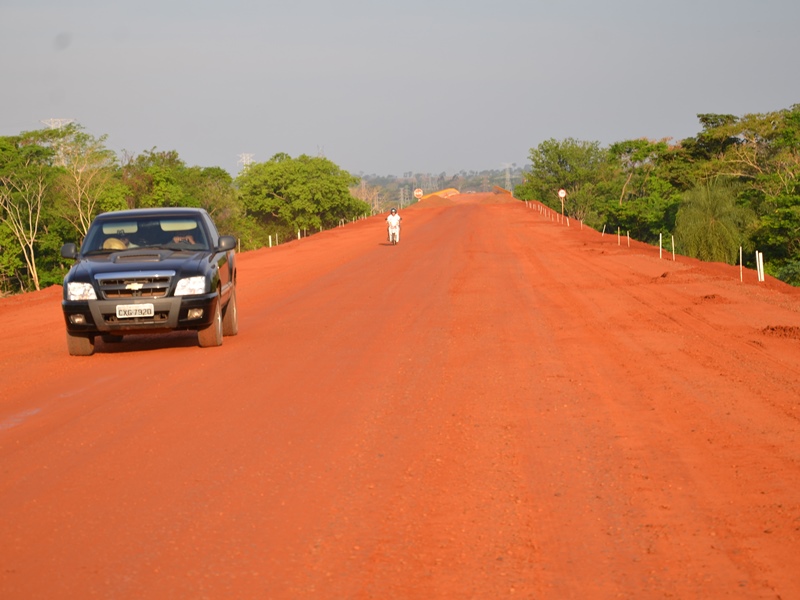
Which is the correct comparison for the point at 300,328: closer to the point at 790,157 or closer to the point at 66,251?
the point at 66,251

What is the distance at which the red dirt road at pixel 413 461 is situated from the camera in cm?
493

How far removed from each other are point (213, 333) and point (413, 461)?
628cm

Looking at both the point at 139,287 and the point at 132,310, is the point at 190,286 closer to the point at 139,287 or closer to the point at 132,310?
the point at 139,287

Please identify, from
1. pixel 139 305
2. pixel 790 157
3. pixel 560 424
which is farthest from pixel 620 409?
pixel 790 157

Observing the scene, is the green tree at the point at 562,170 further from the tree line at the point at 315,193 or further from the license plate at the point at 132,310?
the license plate at the point at 132,310

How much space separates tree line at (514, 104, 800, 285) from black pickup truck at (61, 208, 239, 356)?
33103 millimetres

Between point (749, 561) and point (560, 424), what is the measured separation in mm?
3147

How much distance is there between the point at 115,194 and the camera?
72.9m

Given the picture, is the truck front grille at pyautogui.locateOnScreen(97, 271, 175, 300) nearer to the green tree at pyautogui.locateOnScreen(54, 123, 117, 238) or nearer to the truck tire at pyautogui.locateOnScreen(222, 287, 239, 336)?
the truck tire at pyautogui.locateOnScreen(222, 287, 239, 336)

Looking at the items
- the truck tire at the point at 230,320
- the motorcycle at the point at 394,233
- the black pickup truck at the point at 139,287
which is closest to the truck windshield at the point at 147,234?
the black pickup truck at the point at 139,287

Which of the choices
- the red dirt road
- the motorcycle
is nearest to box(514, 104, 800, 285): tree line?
the motorcycle

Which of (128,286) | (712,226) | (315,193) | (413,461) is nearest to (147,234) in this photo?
(128,286)

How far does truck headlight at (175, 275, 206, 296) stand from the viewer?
40.0 ft

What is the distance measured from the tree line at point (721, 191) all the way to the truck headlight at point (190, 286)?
3346 centimetres
